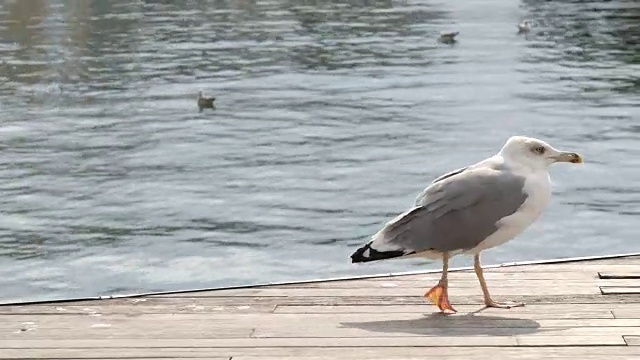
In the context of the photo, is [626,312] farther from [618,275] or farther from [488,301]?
[618,275]

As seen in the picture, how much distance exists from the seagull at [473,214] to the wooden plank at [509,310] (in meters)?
0.10

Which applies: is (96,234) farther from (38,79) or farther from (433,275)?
(38,79)

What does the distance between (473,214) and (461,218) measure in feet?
0.19

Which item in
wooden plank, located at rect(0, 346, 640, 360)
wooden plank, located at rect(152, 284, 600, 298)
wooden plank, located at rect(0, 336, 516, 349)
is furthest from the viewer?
wooden plank, located at rect(152, 284, 600, 298)

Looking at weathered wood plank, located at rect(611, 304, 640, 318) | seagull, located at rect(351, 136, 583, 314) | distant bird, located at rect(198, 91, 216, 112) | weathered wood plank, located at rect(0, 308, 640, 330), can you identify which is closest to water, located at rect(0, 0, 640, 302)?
distant bird, located at rect(198, 91, 216, 112)

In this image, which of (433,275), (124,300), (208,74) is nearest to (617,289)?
(433,275)

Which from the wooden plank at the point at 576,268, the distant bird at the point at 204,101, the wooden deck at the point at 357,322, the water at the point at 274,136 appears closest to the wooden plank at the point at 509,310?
the wooden deck at the point at 357,322

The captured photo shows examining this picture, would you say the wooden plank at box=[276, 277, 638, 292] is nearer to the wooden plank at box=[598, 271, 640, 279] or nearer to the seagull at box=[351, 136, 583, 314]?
the wooden plank at box=[598, 271, 640, 279]

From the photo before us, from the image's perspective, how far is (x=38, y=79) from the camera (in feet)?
111

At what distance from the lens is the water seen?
52.2ft

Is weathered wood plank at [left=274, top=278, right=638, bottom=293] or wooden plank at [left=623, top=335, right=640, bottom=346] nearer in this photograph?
wooden plank at [left=623, top=335, right=640, bottom=346]

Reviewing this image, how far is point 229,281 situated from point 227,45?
26488mm

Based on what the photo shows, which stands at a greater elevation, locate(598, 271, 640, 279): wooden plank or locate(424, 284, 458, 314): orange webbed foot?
locate(424, 284, 458, 314): orange webbed foot

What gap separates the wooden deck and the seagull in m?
0.28
